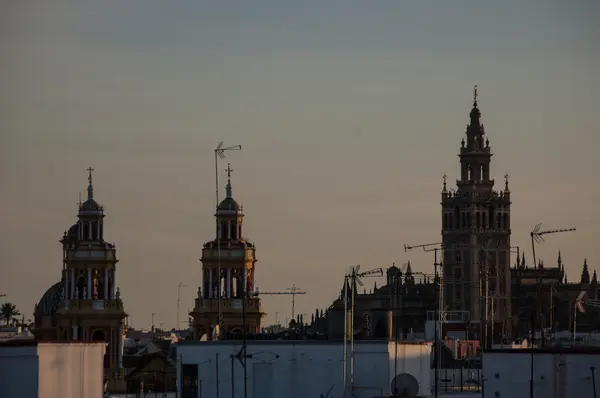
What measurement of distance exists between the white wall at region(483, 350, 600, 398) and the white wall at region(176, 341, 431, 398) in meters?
5.62

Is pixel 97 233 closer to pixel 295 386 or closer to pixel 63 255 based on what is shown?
pixel 63 255

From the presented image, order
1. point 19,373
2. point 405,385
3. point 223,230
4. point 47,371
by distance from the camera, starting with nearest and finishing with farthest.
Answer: point 19,373
point 47,371
point 405,385
point 223,230

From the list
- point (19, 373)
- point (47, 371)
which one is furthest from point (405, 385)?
point (19, 373)

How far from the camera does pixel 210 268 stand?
16712 cm

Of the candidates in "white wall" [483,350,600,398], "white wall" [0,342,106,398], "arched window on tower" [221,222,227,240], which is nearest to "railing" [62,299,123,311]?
"arched window on tower" [221,222,227,240]

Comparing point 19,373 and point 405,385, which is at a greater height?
point 19,373

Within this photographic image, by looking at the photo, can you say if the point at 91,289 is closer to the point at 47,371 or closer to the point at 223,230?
the point at 223,230

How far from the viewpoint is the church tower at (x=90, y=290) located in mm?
166125

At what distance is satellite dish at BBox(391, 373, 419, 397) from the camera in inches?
3898

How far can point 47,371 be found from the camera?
3711 inches

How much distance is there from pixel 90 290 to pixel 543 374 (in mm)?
76234

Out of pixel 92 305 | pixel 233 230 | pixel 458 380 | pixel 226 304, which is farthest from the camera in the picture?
pixel 233 230

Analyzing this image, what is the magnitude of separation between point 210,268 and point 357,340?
6339 cm

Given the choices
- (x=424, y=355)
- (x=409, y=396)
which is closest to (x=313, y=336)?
(x=424, y=355)
